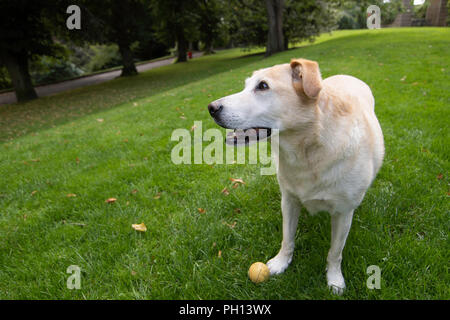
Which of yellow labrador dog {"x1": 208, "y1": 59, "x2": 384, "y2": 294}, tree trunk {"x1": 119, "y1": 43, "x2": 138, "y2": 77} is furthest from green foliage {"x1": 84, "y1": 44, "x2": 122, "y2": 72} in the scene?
yellow labrador dog {"x1": 208, "y1": 59, "x2": 384, "y2": 294}

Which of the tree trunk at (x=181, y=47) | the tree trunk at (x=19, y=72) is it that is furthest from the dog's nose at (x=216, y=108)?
the tree trunk at (x=181, y=47)

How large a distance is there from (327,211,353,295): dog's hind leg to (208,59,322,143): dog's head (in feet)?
2.52

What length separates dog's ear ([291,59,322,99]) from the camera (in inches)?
68.3

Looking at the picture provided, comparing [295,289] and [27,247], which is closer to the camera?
[295,289]

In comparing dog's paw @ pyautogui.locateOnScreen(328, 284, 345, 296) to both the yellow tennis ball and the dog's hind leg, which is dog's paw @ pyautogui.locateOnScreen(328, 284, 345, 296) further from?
the yellow tennis ball

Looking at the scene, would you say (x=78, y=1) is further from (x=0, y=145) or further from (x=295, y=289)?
(x=295, y=289)

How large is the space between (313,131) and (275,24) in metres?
19.0

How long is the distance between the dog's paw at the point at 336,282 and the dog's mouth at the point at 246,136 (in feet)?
3.83

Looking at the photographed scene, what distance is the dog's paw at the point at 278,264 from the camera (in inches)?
86.4

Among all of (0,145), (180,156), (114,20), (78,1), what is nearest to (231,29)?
(114,20)

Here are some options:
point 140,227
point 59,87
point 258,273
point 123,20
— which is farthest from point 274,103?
point 59,87

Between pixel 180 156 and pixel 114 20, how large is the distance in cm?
1939

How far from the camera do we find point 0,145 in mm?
7004

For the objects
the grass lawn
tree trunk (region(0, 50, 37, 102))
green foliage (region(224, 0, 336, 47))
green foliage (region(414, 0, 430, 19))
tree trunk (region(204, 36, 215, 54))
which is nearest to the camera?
the grass lawn
